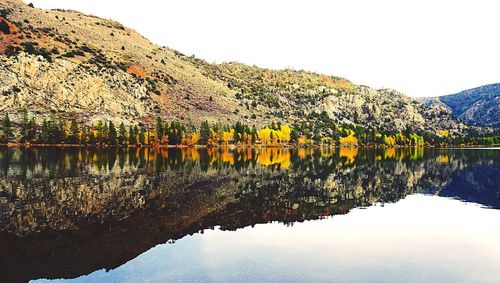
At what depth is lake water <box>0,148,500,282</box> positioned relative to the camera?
19562 millimetres

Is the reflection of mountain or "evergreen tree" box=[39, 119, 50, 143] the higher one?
"evergreen tree" box=[39, 119, 50, 143]

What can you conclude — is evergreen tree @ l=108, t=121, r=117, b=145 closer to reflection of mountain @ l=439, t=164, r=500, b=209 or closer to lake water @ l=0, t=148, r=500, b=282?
lake water @ l=0, t=148, r=500, b=282

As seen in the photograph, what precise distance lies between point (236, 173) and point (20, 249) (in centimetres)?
4165

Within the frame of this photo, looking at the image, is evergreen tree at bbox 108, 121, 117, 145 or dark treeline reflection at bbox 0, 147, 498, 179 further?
evergreen tree at bbox 108, 121, 117, 145

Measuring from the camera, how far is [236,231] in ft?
90.5

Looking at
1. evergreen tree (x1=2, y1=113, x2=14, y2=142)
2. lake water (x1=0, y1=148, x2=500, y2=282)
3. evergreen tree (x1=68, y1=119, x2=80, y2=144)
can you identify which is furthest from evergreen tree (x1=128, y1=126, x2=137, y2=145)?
lake water (x1=0, y1=148, x2=500, y2=282)

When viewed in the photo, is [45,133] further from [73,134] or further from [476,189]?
[476,189]

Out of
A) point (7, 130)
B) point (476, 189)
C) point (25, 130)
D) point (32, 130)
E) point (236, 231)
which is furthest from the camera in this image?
point (32, 130)

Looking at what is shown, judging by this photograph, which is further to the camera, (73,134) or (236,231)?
(73,134)

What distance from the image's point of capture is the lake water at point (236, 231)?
1956 cm

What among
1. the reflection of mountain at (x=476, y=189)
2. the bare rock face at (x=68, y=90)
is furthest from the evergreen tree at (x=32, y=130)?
the reflection of mountain at (x=476, y=189)

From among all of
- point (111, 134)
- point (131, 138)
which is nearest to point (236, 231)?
point (111, 134)

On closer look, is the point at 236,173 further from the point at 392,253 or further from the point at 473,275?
the point at 473,275

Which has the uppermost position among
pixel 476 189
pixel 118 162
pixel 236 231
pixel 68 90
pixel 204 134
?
A: pixel 68 90
